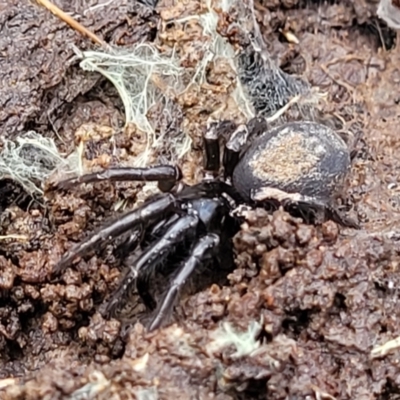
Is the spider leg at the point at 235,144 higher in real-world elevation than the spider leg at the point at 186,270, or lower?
higher

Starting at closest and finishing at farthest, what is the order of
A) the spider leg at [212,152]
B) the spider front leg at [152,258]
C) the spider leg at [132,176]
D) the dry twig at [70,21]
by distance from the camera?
the spider front leg at [152,258], the spider leg at [132,176], the spider leg at [212,152], the dry twig at [70,21]

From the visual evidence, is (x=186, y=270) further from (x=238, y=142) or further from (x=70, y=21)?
(x=70, y=21)

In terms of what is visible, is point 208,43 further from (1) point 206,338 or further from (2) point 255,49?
(1) point 206,338

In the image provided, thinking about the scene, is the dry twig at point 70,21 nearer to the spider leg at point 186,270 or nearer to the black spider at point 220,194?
the black spider at point 220,194

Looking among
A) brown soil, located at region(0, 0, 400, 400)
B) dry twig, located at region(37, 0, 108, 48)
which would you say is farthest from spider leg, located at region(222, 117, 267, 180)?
dry twig, located at region(37, 0, 108, 48)

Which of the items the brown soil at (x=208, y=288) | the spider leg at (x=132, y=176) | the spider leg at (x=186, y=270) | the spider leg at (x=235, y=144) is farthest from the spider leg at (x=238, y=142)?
the spider leg at (x=186, y=270)

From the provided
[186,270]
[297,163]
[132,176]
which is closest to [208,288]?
[186,270]

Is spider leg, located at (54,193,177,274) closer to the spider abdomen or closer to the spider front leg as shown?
the spider front leg

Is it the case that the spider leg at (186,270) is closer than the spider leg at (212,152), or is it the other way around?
the spider leg at (186,270)
